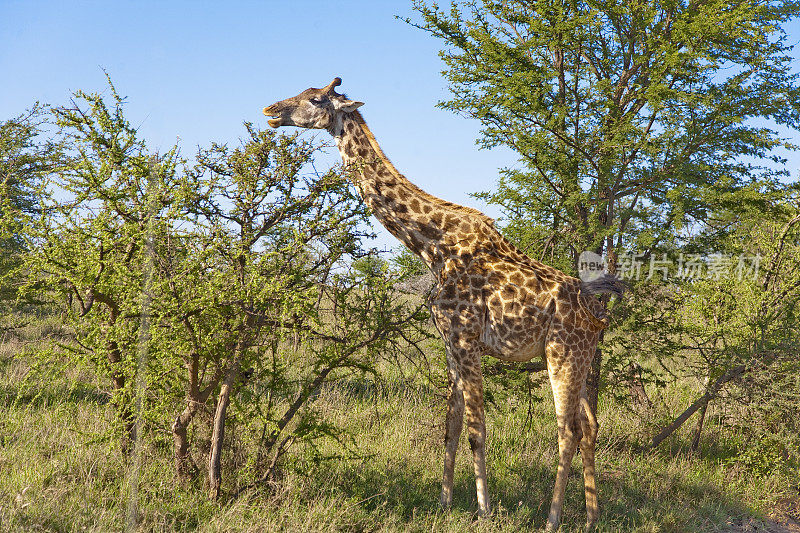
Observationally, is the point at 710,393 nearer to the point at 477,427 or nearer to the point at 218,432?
the point at 477,427

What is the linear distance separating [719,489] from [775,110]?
523 cm

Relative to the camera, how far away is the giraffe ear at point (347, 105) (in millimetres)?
7152

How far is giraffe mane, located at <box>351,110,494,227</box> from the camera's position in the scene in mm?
7320

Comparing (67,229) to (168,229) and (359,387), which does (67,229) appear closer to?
(168,229)

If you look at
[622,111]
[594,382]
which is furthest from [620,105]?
[594,382]

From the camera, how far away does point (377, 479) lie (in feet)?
24.7

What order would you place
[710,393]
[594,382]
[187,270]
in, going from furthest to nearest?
1. [710,393]
2. [594,382]
3. [187,270]

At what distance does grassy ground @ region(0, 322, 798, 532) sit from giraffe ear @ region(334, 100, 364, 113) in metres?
3.43

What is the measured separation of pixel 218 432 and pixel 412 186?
3.25 meters

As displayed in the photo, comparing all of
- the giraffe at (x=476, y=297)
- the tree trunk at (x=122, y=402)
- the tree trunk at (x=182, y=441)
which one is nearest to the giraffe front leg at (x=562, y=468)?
the giraffe at (x=476, y=297)

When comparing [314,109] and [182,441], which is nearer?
[182,441]

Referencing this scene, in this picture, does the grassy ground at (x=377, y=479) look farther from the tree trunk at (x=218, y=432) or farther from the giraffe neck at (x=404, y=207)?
the giraffe neck at (x=404, y=207)

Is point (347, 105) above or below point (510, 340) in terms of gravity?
above

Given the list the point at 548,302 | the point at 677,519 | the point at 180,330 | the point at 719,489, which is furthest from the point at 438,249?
the point at 719,489
